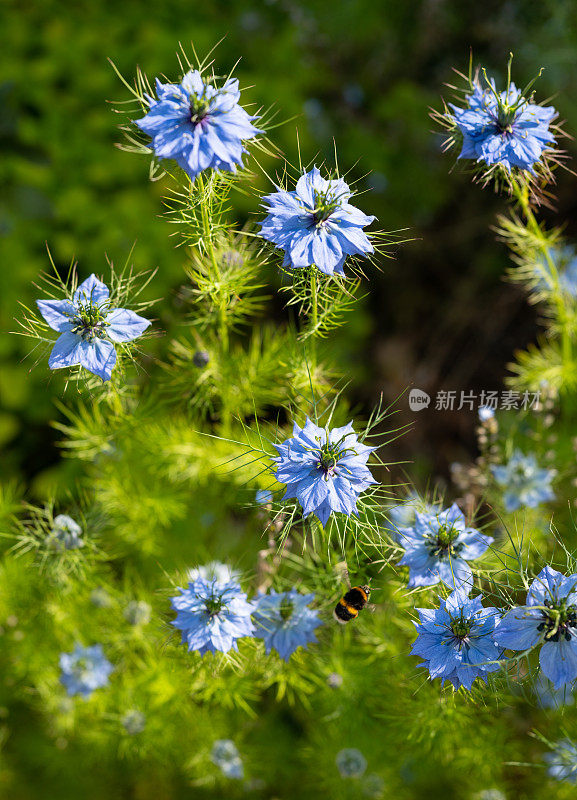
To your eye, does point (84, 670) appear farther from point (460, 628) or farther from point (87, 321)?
point (460, 628)

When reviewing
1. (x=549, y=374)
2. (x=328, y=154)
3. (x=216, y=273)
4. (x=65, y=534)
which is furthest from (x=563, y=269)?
(x=65, y=534)

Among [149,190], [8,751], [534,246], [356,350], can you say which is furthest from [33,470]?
[534,246]

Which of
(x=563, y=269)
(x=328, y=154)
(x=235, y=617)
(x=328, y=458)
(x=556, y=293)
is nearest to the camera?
(x=328, y=458)

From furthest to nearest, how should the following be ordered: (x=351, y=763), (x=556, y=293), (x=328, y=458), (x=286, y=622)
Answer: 1. (x=351, y=763)
2. (x=556, y=293)
3. (x=286, y=622)
4. (x=328, y=458)

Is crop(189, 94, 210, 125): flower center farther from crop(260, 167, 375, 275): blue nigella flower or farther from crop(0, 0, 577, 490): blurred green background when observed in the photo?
crop(0, 0, 577, 490): blurred green background

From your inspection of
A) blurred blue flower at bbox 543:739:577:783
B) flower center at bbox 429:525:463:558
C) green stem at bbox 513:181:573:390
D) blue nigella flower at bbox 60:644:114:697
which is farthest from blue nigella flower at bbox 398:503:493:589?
blue nigella flower at bbox 60:644:114:697

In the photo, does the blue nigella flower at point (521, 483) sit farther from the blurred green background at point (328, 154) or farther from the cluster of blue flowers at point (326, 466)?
the blurred green background at point (328, 154)
